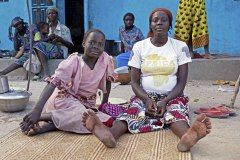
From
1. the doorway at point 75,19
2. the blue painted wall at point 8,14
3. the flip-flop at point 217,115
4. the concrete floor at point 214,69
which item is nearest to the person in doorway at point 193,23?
the concrete floor at point 214,69

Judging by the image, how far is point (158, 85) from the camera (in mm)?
2945

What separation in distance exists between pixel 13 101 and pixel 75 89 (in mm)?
832

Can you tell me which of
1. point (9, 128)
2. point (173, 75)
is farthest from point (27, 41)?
point (173, 75)

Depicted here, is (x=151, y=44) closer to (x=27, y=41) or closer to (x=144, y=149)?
(x=144, y=149)

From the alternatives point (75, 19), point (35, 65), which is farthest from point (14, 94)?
point (75, 19)

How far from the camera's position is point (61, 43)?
598cm

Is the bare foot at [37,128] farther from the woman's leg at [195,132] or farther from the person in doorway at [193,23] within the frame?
the person in doorway at [193,23]

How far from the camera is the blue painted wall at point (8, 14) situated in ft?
23.7

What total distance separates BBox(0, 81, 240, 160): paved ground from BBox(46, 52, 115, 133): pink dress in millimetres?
476

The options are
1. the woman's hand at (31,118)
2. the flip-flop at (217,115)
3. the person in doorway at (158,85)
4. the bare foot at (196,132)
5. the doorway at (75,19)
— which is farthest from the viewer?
the doorway at (75,19)

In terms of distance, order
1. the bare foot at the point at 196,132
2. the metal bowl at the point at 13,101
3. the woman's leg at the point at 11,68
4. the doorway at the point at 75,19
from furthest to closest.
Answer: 1. the doorway at the point at 75,19
2. the woman's leg at the point at 11,68
3. the metal bowl at the point at 13,101
4. the bare foot at the point at 196,132

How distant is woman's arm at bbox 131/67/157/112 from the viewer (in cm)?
277

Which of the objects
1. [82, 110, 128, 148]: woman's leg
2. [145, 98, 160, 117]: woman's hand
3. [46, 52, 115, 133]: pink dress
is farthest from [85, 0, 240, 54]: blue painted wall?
[82, 110, 128, 148]: woman's leg

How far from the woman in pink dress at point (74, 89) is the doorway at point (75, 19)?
5158 mm
